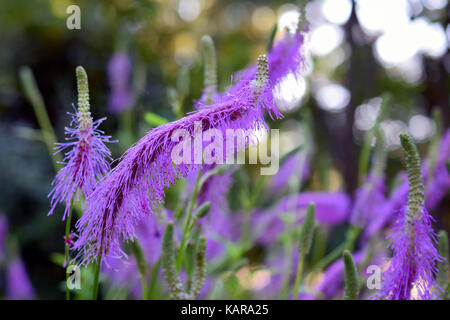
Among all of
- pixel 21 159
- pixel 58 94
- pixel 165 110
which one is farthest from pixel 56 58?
pixel 165 110

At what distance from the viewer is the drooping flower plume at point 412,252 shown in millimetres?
379

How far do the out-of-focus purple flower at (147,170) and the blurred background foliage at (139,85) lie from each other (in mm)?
489

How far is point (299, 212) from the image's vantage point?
34.0 inches

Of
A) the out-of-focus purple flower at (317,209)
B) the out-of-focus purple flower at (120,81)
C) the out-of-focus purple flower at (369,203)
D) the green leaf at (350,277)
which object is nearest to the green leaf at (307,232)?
the green leaf at (350,277)

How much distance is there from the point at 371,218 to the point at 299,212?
0.21 m

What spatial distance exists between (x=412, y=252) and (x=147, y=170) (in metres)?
0.27

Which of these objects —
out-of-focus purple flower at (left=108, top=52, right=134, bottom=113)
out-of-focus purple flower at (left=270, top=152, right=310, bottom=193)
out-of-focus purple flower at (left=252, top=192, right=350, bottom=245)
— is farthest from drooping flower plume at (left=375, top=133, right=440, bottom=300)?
out-of-focus purple flower at (left=108, top=52, right=134, bottom=113)

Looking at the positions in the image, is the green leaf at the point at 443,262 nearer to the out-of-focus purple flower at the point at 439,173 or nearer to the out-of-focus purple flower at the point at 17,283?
the out-of-focus purple flower at the point at 439,173

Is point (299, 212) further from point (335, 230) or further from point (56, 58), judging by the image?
point (56, 58)

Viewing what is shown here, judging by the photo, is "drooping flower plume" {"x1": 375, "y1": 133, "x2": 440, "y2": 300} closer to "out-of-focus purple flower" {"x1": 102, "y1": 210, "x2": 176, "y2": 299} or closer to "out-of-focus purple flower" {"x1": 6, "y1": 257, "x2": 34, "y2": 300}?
"out-of-focus purple flower" {"x1": 102, "y1": 210, "x2": 176, "y2": 299}

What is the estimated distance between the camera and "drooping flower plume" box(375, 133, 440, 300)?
0.38m

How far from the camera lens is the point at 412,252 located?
1.30ft

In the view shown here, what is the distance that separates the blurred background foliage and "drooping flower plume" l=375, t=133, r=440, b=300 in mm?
529

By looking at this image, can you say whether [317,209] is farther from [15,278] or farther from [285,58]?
[15,278]
